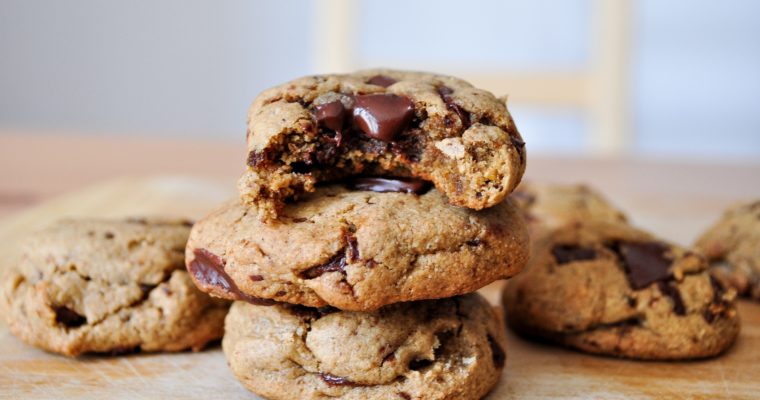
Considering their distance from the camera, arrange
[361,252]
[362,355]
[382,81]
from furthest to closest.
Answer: [382,81]
[362,355]
[361,252]

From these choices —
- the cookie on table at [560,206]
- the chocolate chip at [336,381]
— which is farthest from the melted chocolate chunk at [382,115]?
the cookie on table at [560,206]

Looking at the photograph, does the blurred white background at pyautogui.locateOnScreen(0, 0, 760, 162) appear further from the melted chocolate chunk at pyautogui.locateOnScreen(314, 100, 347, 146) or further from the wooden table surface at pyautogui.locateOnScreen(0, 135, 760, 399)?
the melted chocolate chunk at pyautogui.locateOnScreen(314, 100, 347, 146)

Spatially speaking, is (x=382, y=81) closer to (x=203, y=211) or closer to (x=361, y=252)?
(x=361, y=252)

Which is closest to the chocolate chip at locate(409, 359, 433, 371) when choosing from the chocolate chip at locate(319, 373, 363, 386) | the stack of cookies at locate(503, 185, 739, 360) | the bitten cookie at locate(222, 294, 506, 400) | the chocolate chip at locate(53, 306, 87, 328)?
the bitten cookie at locate(222, 294, 506, 400)

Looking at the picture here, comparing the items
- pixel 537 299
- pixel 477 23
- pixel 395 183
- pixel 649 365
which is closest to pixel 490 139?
pixel 395 183

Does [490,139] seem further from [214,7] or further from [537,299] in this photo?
[214,7]

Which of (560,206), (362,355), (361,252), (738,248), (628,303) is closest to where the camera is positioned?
(361,252)

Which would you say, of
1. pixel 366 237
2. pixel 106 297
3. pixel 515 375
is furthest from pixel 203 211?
pixel 366 237
